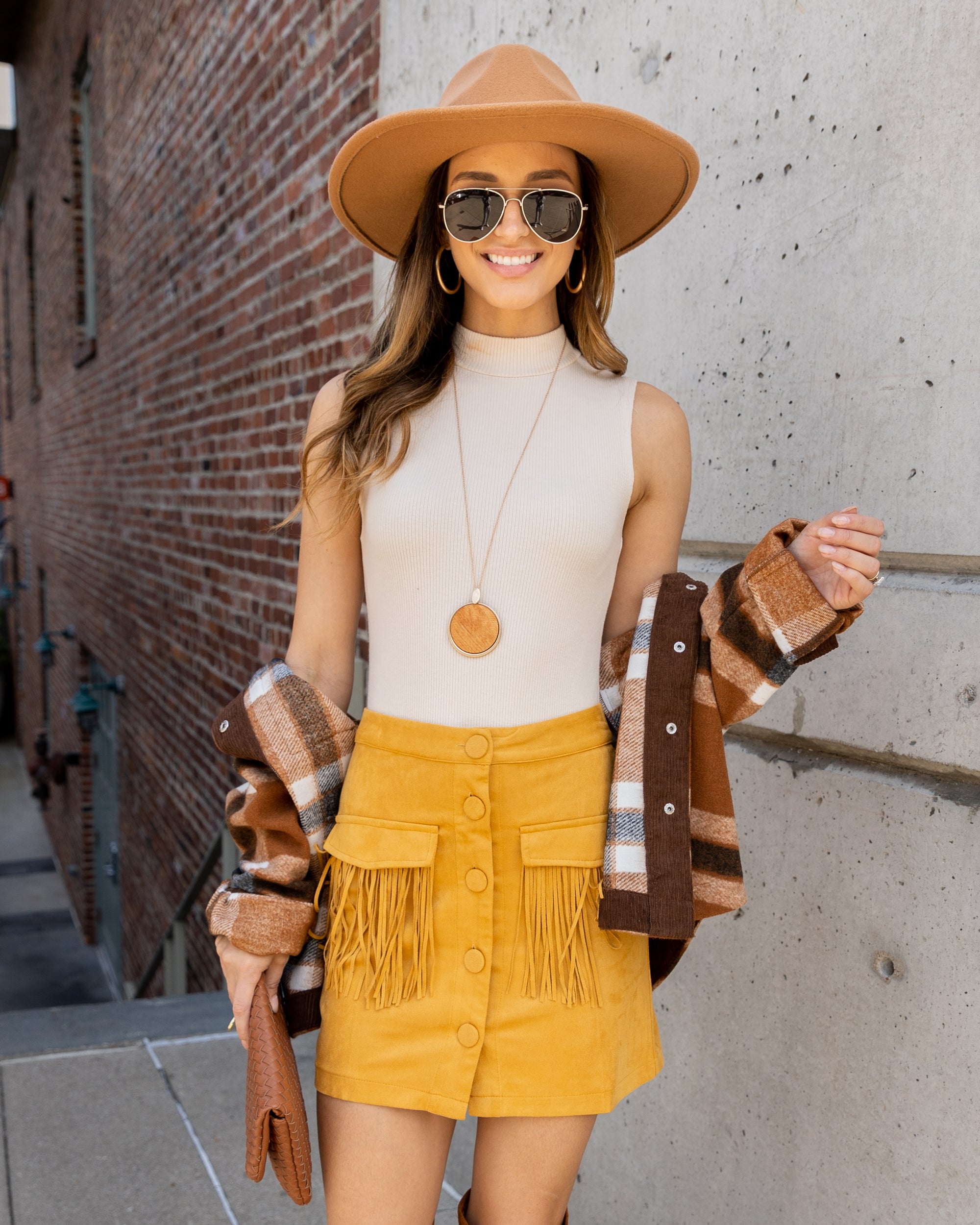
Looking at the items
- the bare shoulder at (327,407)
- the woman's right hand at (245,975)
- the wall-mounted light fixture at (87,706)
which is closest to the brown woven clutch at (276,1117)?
the woman's right hand at (245,975)

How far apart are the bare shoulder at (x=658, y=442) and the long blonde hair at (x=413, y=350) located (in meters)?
0.10

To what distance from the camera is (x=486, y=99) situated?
5.21ft

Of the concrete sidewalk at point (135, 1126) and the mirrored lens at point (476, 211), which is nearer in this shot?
the mirrored lens at point (476, 211)

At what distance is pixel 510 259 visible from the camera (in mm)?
1596

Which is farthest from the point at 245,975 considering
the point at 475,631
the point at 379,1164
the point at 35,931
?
the point at 35,931

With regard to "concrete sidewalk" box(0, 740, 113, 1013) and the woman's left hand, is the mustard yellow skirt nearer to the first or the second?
the woman's left hand

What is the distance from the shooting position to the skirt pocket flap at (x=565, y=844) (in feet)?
4.92

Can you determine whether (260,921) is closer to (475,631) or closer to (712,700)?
(475,631)

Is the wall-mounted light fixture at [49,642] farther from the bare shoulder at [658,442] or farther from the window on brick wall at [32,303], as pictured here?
the bare shoulder at [658,442]

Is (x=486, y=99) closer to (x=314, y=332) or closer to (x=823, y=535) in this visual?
(x=823, y=535)

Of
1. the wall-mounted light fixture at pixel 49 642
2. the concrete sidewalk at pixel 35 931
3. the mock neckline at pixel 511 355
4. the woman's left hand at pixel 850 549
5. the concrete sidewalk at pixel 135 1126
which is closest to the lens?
the woman's left hand at pixel 850 549

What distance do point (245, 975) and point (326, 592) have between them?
21.9 inches

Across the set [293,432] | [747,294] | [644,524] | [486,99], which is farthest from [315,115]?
[644,524]

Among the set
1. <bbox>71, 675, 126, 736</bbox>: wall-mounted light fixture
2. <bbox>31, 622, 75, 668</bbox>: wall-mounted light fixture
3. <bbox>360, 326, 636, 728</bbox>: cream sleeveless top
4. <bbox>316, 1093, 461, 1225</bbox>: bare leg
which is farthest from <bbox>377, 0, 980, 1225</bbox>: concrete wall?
<bbox>31, 622, 75, 668</bbox>: wall-mounted light fixture
